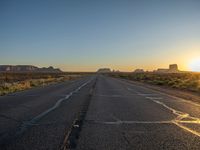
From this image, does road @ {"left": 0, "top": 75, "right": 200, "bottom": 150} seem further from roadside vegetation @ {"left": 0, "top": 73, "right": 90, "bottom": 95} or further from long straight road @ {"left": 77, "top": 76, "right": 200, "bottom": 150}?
roadside vegetation @ {"left": 0, "top": 73, "right": 90, "bottom": 95}

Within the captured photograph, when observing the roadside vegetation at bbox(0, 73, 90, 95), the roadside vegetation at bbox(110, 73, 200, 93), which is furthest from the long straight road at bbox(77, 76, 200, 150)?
the roadside vegetation at bbox(110, 73, 200, 93)

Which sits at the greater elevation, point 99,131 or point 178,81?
point 99,131

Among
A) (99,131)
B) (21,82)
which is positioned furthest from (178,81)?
(99,131)

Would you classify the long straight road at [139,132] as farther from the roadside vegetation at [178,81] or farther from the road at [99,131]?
the roadside vegetation at [178,81]

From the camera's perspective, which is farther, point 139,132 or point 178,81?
point 178,81

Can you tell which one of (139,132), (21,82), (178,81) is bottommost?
(178,81)

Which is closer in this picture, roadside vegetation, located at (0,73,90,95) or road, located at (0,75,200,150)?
road, located at (0,75,200,150)

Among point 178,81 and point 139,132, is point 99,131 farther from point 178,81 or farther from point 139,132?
point 178,81

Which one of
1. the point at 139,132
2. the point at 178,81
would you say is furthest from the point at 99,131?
the point at 178,81

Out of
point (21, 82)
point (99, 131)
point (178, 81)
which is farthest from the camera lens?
point (178, 81)

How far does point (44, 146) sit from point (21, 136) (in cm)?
130

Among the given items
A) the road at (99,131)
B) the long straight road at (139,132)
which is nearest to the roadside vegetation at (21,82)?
the road at (99,131)

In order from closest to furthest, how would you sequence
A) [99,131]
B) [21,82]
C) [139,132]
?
1. [139,132]
2. [99,131]
3. [21,82]

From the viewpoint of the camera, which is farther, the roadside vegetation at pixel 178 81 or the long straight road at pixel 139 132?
the roadside vegetation at pixel 178 81
